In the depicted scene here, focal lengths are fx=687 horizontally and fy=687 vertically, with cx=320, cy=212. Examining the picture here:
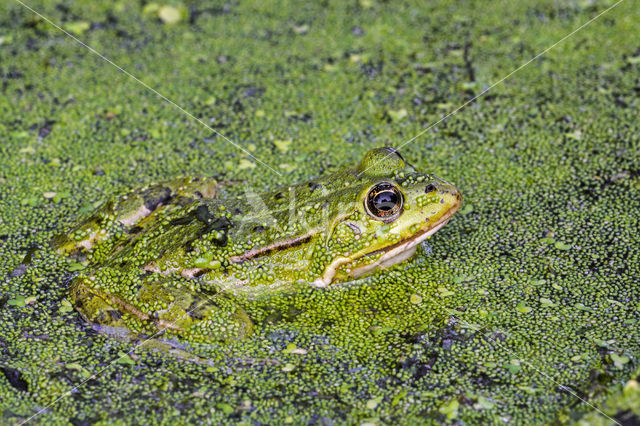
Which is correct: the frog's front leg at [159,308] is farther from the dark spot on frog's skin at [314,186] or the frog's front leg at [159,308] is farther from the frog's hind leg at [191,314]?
the dark spot on frog's skin at [314,186]

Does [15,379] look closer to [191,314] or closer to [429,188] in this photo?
[191,314]

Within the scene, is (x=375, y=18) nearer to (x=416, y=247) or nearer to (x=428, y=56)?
(x=428, y=56)

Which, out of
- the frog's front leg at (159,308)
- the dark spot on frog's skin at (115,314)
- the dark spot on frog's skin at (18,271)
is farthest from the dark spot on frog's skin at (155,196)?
the dark spot on frog's skin at (18,271)

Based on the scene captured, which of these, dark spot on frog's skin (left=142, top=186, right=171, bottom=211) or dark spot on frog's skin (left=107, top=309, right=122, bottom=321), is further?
dark spot on frog's skin (left=142, top=186, right=171, bottom=211)

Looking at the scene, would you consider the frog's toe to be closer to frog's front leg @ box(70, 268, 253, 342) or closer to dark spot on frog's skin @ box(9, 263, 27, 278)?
frog's front leg @ box(70, 268, 253, 342)

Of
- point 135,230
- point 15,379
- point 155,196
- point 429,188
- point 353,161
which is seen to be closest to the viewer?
point 15,379

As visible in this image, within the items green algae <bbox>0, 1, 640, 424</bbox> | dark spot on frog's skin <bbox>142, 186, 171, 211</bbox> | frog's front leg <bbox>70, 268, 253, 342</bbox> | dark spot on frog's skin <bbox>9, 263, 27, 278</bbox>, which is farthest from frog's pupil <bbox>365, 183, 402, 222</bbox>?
dark spot on frog's skin <bbox>9, 263, 27, 278</bbox>

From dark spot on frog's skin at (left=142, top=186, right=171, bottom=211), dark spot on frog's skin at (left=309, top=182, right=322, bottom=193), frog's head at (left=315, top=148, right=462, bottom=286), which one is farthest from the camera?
dark spot on frog's skin at (left=142, top=186, right=171, bottom=211)

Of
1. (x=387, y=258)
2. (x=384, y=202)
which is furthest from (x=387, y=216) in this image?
(x=387, y=258)

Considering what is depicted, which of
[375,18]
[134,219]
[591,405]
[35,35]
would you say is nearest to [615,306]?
[591,405]
